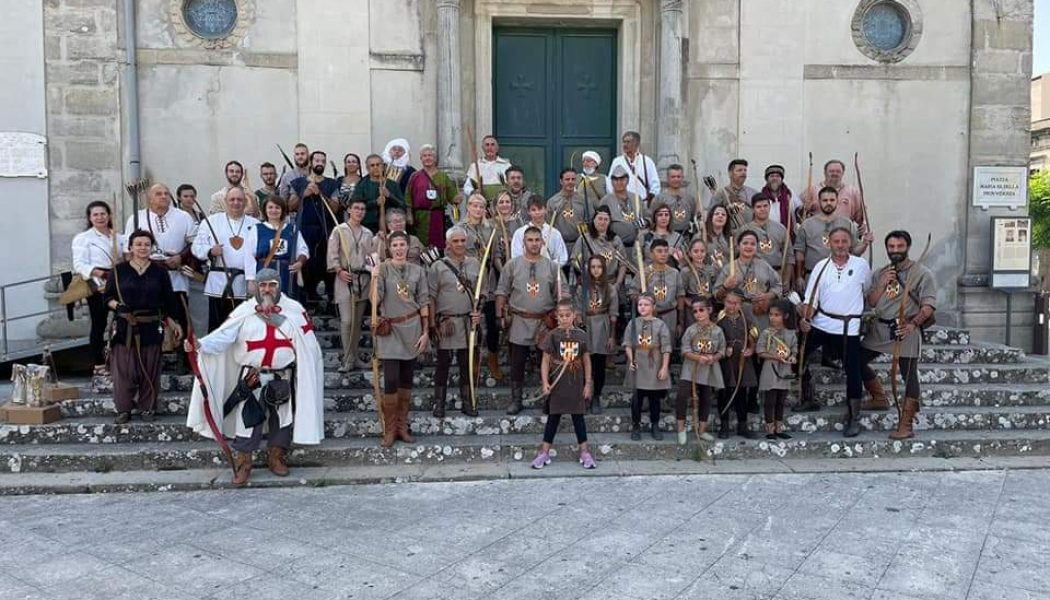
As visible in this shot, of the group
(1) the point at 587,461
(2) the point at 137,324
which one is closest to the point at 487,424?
(1) the point at 587,461

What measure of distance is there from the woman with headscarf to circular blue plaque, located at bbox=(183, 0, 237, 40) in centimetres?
275

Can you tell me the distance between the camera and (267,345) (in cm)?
586

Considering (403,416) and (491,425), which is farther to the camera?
(491,425)

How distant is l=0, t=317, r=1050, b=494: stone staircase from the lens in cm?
606

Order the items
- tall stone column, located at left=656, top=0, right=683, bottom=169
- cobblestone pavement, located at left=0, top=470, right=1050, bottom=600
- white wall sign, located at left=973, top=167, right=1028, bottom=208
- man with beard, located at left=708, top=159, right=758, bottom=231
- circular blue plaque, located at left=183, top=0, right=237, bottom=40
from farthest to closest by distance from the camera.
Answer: white wall sign, located at left=973, top=167, right=1028, bottom=208 < tall stone column, located at left=656, top=0, right=683, bottom=169 < circular blue plaque, located at left=183, top=0, right=237, bottom=40 < man with beard, located at left=708, top=159, right=758, bottom=231 < cobblestone pavement, located at left=0, top=470, right=1050, bottom=600

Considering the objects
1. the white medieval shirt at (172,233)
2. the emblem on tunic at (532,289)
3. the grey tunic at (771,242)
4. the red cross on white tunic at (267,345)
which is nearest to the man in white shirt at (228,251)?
the white medieval shirt at (172,233)

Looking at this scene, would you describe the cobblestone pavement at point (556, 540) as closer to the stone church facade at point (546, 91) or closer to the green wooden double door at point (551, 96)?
the stone church facade at point (546, 91)

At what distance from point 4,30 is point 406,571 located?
27.2 ft

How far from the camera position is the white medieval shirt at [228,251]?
277 inches

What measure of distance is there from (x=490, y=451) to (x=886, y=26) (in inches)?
302

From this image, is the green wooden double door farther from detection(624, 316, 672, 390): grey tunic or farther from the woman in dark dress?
the woman in dark dress

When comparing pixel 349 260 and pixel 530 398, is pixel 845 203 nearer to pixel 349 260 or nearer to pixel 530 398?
pixel 530 398

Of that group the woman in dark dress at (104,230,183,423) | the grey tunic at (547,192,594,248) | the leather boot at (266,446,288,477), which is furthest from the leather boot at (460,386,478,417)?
the woman in dark dress at (104,230,183,423)

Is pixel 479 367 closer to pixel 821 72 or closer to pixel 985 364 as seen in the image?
pixel 985 364
